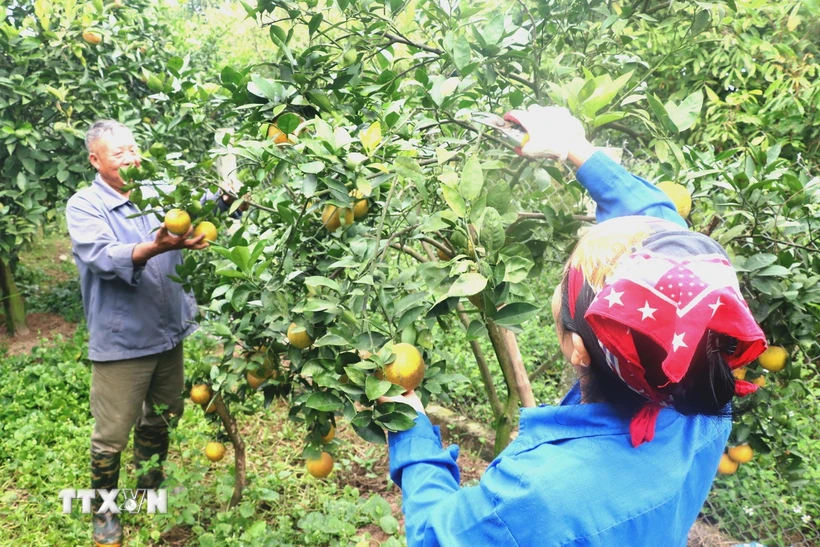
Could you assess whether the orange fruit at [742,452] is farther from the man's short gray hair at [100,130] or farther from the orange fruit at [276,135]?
the man's short gray hair at [100,130]

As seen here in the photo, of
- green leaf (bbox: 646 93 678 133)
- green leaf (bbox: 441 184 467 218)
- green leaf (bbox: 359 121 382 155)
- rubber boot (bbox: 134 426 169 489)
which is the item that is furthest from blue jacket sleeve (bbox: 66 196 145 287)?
green leaf (bbox: 646 93 678 133)

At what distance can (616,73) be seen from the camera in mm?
1935

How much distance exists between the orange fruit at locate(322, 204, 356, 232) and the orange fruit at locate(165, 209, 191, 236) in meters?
0.61

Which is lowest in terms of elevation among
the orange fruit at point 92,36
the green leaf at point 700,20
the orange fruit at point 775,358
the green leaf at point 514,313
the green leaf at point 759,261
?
the orange fruit at point 775,358

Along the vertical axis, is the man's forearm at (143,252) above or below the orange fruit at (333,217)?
below

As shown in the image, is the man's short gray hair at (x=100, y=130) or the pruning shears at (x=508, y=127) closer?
the pruning shears at (x=508, y=127)

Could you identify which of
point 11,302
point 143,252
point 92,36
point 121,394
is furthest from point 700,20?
point 11,302

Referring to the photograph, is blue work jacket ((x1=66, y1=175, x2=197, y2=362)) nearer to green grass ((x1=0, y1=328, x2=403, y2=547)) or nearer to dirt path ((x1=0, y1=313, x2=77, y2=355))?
green grass ((x1=0, y1=328, x2=403, y2=547))

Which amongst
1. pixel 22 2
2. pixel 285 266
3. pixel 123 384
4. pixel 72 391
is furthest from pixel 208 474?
pixel 22 2

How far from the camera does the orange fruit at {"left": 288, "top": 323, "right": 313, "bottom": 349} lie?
4.24 feet

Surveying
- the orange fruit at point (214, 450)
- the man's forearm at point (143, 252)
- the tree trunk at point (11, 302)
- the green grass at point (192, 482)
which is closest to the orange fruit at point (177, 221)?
the man's forearm at point (143, 252)

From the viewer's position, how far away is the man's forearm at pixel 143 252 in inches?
85.0

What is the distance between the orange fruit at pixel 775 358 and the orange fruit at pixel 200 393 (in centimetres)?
177

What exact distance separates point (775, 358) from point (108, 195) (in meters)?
2.43
